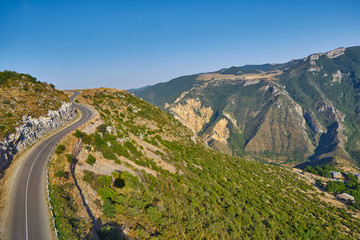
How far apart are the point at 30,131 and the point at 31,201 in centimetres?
1770

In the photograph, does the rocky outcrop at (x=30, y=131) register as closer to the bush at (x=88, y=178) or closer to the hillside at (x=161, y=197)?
the hillside at (x=161, y=197)

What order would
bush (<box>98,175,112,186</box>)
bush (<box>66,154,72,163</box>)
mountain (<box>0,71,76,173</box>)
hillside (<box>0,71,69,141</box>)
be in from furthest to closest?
hillside (<box>0,71,69,141</box>) → bush (<box>66,154,72,163</box>) → mountain (<box>0,71,76,173</box>) → bush (<box>98,175,112,186</box>)

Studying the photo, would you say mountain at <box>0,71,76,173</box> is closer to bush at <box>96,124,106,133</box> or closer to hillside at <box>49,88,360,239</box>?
hillside at <box>49,88,360,239</box>

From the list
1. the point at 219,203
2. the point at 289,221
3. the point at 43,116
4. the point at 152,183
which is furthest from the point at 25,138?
the point at 289,221

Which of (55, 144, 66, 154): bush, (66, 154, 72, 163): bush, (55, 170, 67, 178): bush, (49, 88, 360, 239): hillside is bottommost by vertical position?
(49, 88, 360, 239): hillside

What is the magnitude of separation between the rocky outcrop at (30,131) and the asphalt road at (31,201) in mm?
2110

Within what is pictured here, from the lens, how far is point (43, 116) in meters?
37.7

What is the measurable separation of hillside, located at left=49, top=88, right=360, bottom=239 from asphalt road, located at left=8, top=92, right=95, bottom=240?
1278 millimetres

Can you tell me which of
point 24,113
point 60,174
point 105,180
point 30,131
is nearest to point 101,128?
A: point 30,131

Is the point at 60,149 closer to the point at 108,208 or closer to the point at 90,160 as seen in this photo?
the point at 90,160

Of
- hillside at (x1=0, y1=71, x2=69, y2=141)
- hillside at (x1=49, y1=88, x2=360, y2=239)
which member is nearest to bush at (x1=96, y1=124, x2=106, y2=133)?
hillside at (x1=49, y1=88, x2=360, y2=239)

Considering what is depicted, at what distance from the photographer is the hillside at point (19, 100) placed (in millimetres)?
30808

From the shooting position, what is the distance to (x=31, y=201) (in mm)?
21562

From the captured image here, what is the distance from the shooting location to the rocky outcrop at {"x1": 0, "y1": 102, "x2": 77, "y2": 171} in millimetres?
26788
